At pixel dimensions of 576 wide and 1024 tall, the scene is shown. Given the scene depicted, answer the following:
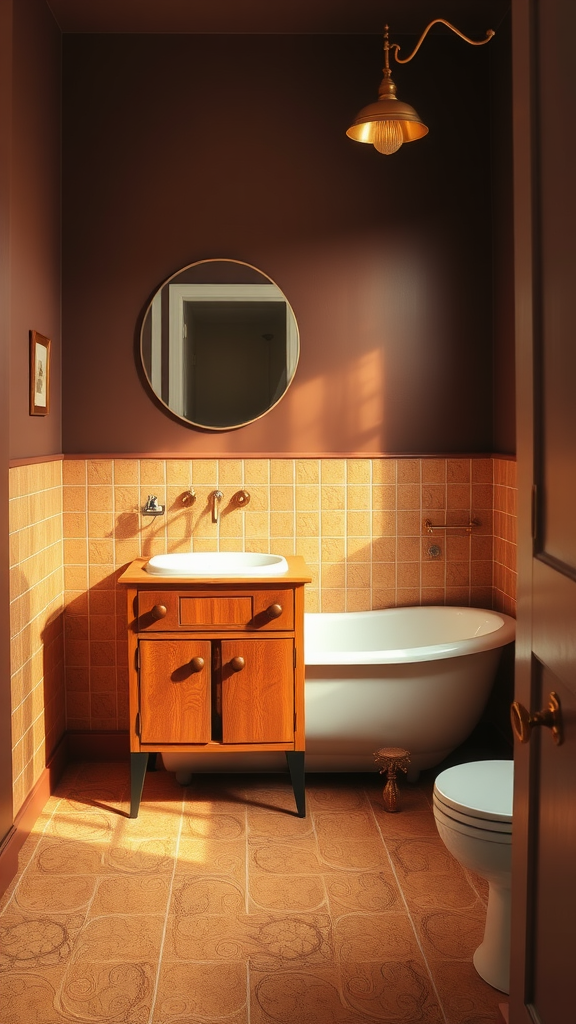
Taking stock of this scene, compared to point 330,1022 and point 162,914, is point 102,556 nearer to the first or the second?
point 162,914

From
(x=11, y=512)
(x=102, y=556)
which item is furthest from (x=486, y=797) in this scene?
(x=102, y=556)

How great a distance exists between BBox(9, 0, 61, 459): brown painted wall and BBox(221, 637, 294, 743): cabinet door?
3.52ft

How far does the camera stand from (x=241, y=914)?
266 cm

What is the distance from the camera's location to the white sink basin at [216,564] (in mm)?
3381

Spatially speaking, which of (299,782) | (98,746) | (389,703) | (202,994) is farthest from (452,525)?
(202,994)

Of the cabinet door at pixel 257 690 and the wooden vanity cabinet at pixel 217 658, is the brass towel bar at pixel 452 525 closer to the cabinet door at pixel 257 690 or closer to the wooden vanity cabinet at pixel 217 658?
the wooden vanity cabinet at pixel 217 658

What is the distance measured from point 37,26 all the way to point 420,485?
7.73 feet

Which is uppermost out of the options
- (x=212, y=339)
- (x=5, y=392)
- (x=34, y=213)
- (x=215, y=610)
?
(x=34, y=213)

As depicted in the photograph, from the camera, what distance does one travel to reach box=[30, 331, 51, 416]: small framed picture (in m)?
3.39

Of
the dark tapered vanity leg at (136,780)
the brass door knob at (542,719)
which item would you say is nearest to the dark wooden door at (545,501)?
the brass door knob at (542,719)

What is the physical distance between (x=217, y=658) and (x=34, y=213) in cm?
179

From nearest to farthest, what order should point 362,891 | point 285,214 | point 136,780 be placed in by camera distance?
point 362,891 < point 136,780 < point 285,214

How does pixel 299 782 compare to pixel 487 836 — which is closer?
pixel 487 836

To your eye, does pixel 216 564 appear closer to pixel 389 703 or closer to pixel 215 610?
pixel 215 610
